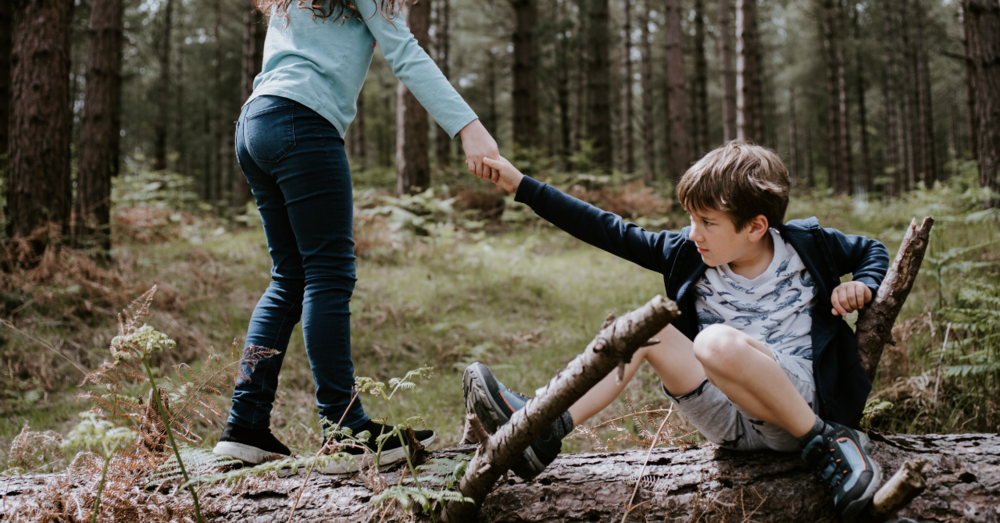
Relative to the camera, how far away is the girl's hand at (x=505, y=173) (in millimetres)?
1999

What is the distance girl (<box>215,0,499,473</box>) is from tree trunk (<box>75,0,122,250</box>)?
426 cm

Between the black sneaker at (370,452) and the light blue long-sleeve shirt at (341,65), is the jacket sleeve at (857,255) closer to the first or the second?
the light blue long-sleeve shirt at (341,65)

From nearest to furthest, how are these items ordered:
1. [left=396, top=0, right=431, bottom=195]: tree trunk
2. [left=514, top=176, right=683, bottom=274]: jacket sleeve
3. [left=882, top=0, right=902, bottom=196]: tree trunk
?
[left=514, top=176, right=683, bottom=274]: jacket sleeve < [left=396, top=0, right=431, bottom=195]: tree trunk < [left=882, top=0, right=902, bottom=196]: tree trunk

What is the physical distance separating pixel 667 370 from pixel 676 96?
10320mm

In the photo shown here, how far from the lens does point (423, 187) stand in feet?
26.5

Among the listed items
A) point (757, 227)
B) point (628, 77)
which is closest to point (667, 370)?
point (757, 227)

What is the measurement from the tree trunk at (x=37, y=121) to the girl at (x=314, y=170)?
395cm

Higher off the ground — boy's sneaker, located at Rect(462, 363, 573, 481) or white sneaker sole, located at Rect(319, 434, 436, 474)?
boy's sneaker, located at Rect(462, 363, 573, 481)

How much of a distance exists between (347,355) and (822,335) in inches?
64.6

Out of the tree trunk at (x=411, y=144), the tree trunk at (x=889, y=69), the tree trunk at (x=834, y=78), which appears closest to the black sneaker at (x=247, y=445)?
the tree trunk at (x=411, y=144)

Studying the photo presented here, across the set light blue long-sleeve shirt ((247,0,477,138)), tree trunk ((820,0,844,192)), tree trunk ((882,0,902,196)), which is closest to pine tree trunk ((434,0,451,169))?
tree trunk ((820,0,844,192))

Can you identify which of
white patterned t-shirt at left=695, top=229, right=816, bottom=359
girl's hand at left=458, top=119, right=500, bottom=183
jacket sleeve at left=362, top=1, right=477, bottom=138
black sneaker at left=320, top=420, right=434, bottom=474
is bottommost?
black sneaker at left=320, top=420, right=434, bottom=474

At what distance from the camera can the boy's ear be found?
196 cm

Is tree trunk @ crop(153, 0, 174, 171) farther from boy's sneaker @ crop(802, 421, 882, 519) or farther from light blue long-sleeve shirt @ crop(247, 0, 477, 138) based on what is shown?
boy's sneaker @ crop(802, 421, 882, 519)
